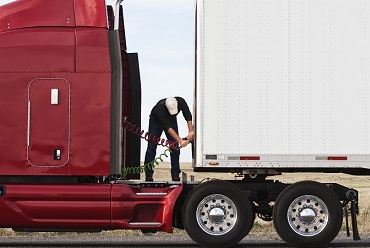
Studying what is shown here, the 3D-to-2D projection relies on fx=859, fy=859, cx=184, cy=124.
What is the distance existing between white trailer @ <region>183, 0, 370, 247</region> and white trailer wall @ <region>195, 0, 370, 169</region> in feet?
0.05

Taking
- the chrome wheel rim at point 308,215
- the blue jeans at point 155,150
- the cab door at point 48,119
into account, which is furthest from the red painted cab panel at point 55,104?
the chrome wheel rim at point 308,215

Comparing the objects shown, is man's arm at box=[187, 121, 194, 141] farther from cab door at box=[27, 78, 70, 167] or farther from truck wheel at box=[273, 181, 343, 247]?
cab door at box=[27, 78, 70, 167]

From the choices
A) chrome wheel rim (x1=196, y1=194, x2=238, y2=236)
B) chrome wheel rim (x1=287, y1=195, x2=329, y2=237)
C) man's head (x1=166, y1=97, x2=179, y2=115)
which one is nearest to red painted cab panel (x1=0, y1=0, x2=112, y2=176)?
man's head (x1=166, y1=97, x2=179, y2=115)

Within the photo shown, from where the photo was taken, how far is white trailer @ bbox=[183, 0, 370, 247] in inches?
480

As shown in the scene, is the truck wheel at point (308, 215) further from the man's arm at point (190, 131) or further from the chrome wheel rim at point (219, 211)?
the man's arm at point (190, 131)

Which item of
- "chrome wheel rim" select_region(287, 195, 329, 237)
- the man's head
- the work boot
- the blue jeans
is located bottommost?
"chrome wheel rim" select_region(287, 195, 329, 237)

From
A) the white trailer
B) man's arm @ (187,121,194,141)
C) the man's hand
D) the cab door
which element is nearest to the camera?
the white trailer

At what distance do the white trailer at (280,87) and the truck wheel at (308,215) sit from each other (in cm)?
12

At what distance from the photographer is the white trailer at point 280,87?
480 inches

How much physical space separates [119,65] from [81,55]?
1.87 ft

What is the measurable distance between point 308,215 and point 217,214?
133cm

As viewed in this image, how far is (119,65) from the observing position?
494 inches

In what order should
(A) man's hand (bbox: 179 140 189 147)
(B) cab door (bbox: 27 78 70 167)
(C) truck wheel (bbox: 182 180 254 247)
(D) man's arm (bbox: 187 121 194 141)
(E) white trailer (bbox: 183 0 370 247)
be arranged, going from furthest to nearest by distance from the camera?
(A) man's hand (bbox: 179 140 189 147) < (D) man's arm (bbox: 187 121 194 141) < (C) truck wheel (bbox: 182 180 254 247) < (B) cab door (bbox: 27 78 70 167) < (E) white trailer (bbox: 183 0 370 247)

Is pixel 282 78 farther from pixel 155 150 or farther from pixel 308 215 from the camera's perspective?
pixel 155 150
